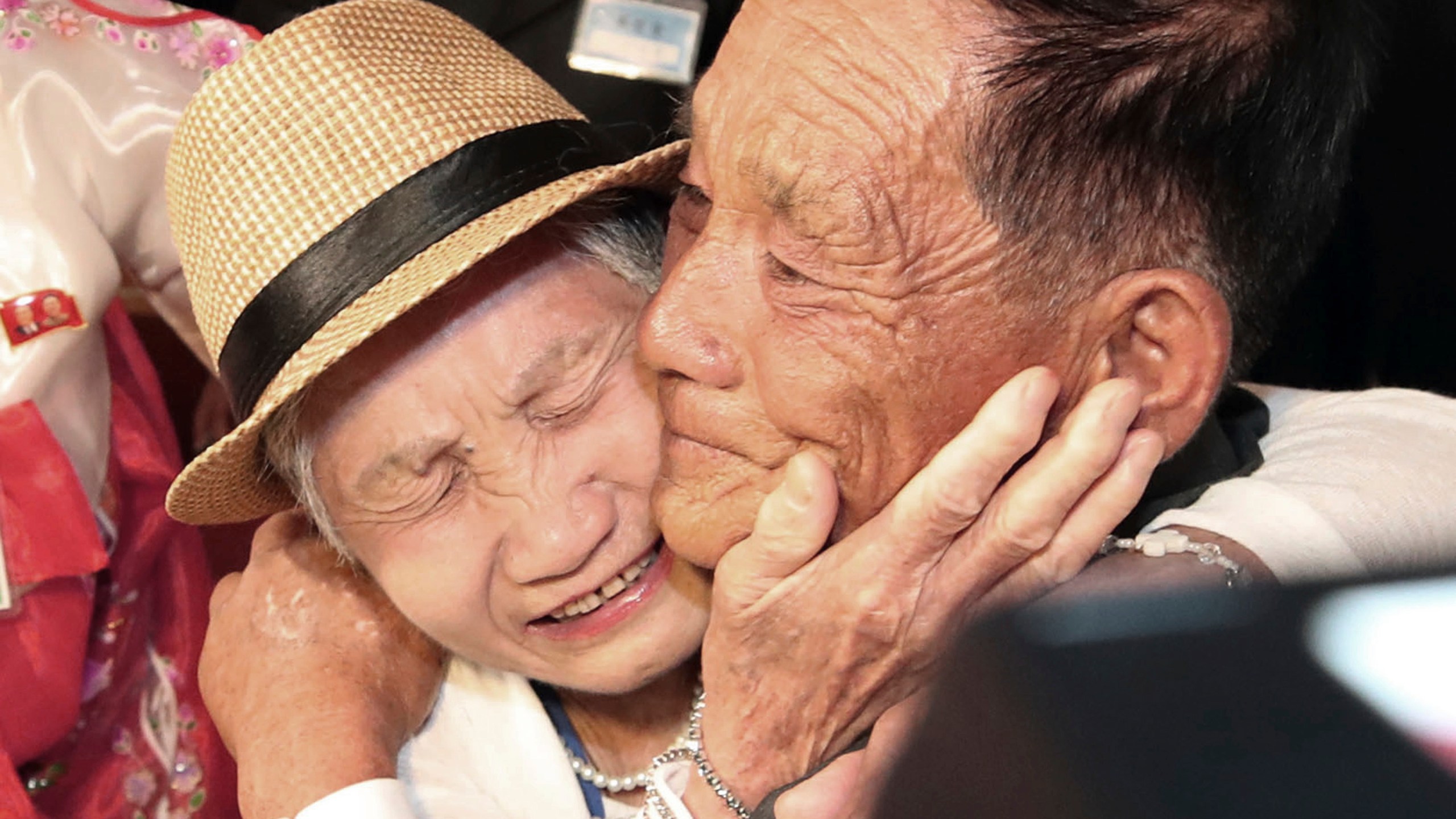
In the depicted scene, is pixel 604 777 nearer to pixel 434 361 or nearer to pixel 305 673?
pixel 305 673

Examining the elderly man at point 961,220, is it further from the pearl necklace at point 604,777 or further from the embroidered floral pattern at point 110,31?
the embroidered floral pattern at point 110,31

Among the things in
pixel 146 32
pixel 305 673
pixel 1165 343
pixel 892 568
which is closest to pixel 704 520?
pixel 892 568

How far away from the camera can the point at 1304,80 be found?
1.11 m

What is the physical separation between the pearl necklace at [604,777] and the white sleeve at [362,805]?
268mm

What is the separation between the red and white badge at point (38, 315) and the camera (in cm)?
168

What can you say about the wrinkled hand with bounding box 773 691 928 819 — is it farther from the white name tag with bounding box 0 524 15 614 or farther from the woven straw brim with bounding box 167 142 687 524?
the white name tag with bounding box 0 524 15 614

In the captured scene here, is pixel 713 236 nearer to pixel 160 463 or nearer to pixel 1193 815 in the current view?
pixel 1193 815

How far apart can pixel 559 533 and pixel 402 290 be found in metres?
0.32

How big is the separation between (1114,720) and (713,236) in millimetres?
780

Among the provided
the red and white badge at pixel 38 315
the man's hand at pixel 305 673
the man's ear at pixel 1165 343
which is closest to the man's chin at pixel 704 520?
the man's ear at pixel 1165 343

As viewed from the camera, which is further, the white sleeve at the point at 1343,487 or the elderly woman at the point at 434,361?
the elderly woman at the point at 434,361

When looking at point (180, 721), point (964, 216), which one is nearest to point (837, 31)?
point (964, 216)

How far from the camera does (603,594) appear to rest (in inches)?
57.5

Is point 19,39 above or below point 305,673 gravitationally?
above
